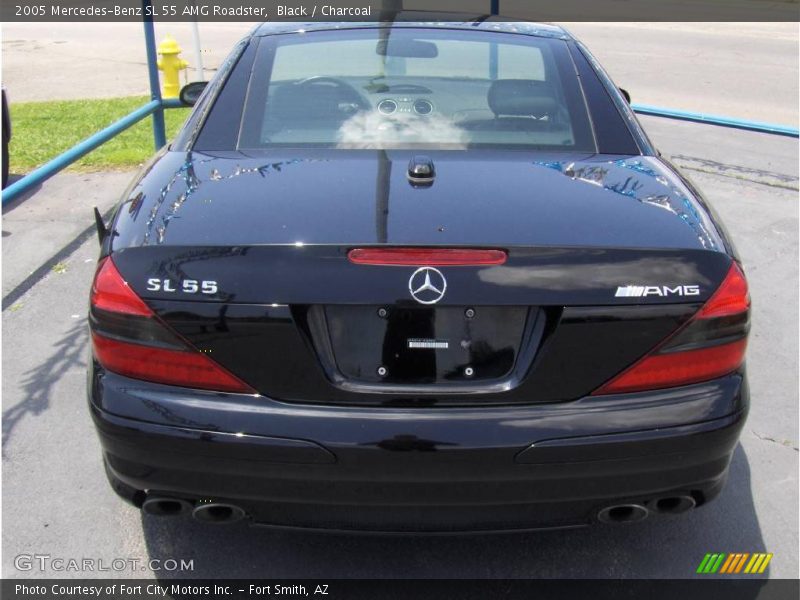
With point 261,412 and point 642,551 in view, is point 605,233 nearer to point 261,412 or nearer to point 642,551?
point 261,412

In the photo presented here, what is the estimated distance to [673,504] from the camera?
2.44 metres

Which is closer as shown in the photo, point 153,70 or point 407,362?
point 407,362

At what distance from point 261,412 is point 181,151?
1083mm

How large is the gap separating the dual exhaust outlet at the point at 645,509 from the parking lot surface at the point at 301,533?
0.31 meters

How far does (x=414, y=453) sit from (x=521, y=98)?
1.62 meters

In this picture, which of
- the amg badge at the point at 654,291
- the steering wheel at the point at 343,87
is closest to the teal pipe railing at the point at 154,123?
the steering wheel at the point at 343,87

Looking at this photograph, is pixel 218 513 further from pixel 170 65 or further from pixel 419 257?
pixel 170 65

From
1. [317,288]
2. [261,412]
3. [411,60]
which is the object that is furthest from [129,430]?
[411,60]

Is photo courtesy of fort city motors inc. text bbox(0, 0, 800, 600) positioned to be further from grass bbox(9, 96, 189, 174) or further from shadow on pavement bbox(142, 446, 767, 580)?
grass bbox(9, 96, 189, 174)

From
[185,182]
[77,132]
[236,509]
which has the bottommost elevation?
[77,132]

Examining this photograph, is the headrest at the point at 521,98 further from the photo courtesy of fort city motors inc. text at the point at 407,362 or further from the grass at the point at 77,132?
the grass at the point at 77,132

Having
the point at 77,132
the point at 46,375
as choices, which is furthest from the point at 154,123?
the point at 46,375

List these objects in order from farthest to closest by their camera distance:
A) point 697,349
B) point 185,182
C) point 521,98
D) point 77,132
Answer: point 77,132, point 521,98, point 185,182, point 697,349

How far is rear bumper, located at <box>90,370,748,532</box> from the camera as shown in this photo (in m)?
2.18
